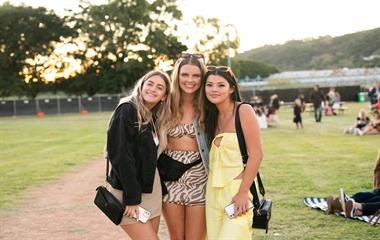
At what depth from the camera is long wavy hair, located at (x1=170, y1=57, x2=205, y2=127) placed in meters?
4.32

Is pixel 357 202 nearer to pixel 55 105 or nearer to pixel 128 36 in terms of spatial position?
pixel 55 105

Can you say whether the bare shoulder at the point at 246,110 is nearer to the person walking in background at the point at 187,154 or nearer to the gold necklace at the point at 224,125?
the gold necklace at the point at 224,125

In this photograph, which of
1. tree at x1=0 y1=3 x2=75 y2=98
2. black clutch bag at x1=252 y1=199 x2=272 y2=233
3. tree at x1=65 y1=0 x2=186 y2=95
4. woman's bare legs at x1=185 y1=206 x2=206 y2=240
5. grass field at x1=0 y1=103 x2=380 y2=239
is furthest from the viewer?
tree at x1=0 y1=3 x2=75 y2=98

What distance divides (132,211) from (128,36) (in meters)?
55.1

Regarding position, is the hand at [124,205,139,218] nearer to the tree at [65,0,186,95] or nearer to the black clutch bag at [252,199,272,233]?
the black clutch bag at [252,199,272,233]

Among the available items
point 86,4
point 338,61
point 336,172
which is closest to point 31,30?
point 86,4

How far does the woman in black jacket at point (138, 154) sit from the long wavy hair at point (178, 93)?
0.11m

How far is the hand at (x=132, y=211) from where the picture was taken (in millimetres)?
3969

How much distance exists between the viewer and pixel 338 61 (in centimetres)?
11031

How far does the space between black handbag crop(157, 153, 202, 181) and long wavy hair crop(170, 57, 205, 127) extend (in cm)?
29

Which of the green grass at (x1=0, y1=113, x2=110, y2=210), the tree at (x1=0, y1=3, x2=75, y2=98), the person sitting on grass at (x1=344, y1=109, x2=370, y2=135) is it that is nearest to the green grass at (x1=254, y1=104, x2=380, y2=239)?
the person sitting on grass at (x1=344, y1=109, x2=370, y2=135)

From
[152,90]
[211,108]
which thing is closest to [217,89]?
[211,108]

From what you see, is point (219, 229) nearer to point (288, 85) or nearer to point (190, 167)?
point (190, 167)

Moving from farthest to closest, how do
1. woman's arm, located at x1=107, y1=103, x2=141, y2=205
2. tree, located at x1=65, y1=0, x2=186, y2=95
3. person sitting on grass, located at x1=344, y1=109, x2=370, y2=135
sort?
tree, located at x1=65, y1=0, x2=186, y2=95 < person sitting on grass, located at x1=344, y1=109, x2=370, y2=135 < woman's arm, located at x1=107, y1=103, x2=141, y2=205
